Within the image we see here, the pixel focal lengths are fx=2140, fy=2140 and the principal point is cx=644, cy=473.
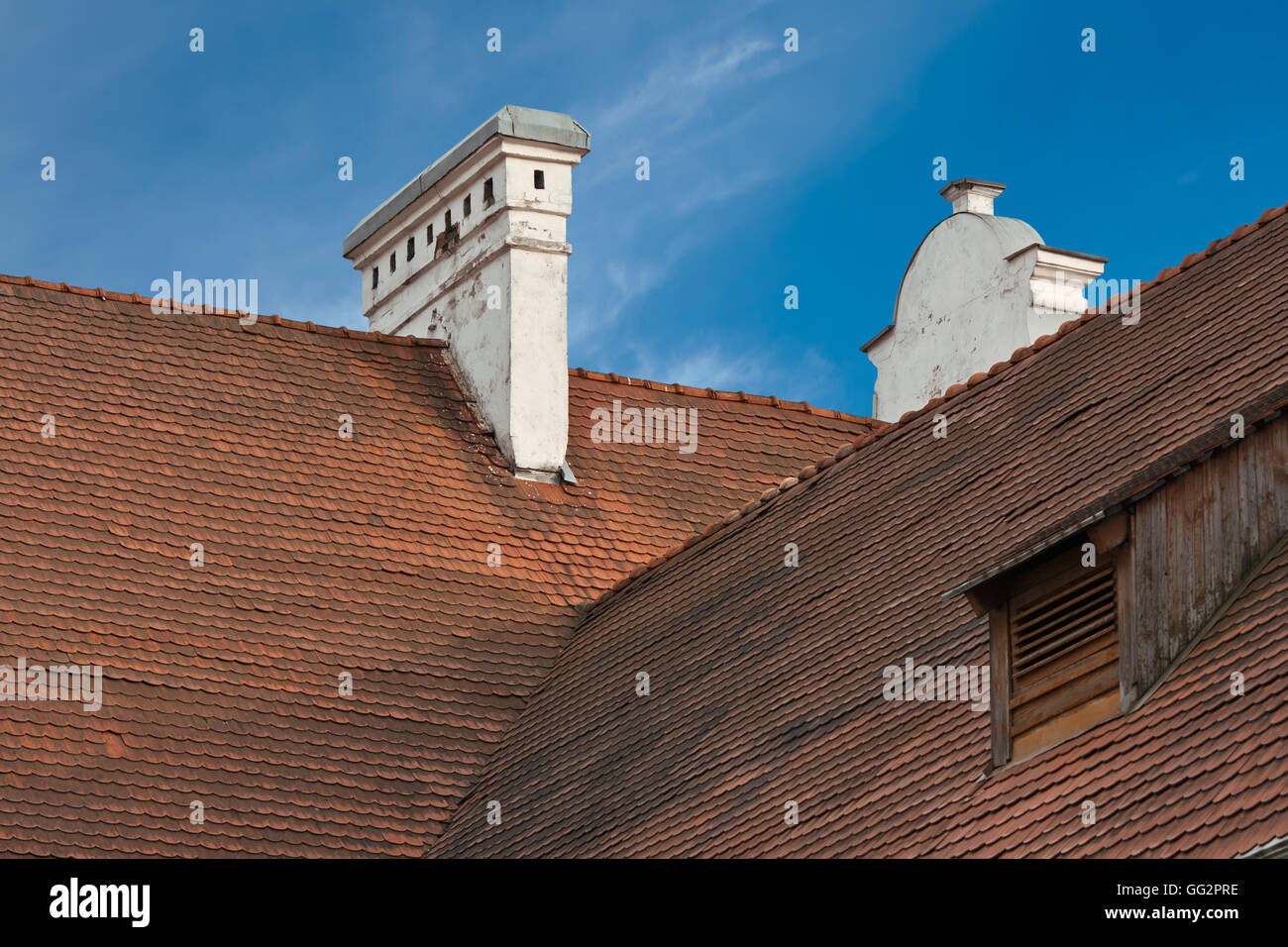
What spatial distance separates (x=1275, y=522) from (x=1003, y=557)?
4.03 feet

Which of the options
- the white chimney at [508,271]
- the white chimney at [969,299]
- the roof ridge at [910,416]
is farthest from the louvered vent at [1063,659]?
the white chimney at [969,299]

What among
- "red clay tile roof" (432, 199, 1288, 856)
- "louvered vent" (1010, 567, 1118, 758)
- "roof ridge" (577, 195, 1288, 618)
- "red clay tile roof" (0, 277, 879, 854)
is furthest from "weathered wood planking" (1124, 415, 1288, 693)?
"red clay tile roof" (0, 277, 879, 854)

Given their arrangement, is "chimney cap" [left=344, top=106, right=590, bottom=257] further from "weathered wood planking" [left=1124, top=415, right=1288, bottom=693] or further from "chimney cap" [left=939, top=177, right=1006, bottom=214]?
"weathered wood planking" [left=1124, top=415, right=1288, bottom=693]

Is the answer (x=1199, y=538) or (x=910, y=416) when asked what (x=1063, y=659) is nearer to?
(x=1199, y=538)

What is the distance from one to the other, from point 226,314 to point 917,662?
7.76 metres

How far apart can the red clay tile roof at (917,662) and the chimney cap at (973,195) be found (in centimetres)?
554

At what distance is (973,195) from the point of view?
19.6 meters

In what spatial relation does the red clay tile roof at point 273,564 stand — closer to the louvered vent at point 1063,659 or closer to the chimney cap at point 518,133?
the chimney cap at point 518,133

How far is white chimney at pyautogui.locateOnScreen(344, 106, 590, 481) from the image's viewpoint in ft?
55.6

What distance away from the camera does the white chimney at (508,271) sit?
16.9 m

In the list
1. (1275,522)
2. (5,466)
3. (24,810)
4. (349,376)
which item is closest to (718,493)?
(349,376)

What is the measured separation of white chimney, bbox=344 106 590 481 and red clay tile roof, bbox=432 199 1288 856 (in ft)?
7.18

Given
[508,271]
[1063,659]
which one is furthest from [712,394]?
[1063,659]

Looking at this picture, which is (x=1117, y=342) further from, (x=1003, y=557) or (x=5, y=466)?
(x=5, y=466)
